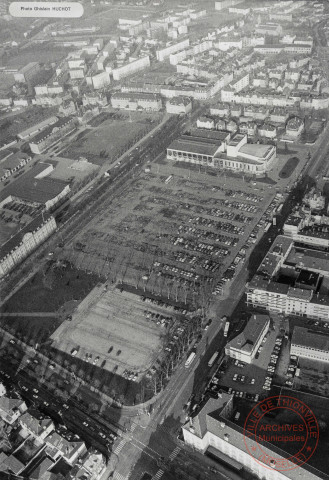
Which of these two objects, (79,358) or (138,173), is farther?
(138,173)

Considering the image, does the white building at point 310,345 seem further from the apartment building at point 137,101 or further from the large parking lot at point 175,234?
the apartment building at point 137,101

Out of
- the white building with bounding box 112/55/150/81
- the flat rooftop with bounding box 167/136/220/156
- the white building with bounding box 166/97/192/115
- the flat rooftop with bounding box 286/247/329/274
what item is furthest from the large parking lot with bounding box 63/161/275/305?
the white building with bounding box 112/55/150/81

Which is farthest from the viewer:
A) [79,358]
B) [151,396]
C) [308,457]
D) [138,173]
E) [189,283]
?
[138,173]

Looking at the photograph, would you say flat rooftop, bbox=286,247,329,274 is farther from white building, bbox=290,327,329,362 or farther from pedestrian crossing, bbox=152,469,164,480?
pedestrian crossing, bbox=152,469,164,480

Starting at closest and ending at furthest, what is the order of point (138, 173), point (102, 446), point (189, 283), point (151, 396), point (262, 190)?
point (102, 446) → point (151, 396) → point (189, 283) → point (262, 190) → point (138, 173)

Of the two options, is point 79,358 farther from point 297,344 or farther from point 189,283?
point 297,344

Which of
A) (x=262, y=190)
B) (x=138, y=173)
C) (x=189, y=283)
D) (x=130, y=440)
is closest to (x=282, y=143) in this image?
(x=262, y=190)

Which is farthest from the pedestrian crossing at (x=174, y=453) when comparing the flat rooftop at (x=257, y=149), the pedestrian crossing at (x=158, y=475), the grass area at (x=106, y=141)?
the grass area at (x=106, y=141)
